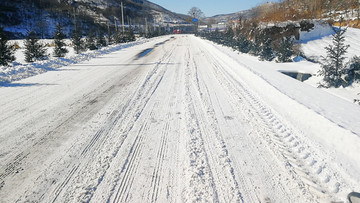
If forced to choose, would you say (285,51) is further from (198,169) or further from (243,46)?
(198,169)

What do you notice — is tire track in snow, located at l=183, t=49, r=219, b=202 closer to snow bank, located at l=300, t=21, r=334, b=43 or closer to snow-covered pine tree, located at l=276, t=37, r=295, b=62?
snow-covered pine tree, located at l=276, t=37, r=295, b=62

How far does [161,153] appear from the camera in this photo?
128 inches

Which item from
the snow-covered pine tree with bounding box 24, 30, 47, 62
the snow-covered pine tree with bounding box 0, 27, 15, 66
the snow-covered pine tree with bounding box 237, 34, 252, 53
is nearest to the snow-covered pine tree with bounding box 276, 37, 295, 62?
the snow-covered pine tree with bounding box 237, 34, 252, 53

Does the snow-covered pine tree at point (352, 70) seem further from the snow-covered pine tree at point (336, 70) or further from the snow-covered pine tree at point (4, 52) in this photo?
the snow-covered pine tree at point (4, 52)

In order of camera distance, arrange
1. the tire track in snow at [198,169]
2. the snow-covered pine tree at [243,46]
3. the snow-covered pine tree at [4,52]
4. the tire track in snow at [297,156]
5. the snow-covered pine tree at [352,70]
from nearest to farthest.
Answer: the tire track in snow at [198,169]
the tire track in snow at [297,156]
the snow-covered pine tree at [352,70]
the snow-covered pine tree at [4,52]
the snow-covered pine tree at [243,46]

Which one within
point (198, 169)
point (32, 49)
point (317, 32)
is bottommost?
point (198, 169)

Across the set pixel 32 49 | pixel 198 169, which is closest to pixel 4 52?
pixel 32 49

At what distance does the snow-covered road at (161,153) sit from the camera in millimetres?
2436

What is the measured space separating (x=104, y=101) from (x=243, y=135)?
3750mm

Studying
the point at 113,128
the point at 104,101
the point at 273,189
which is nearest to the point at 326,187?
the point at 273,189

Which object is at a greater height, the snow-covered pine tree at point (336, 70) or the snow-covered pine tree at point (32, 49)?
the snow-covered pine tree at point (32, 49)

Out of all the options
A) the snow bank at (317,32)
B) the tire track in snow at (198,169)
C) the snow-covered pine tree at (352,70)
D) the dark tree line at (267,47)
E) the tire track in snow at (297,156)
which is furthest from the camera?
the snow bank at (317,32)

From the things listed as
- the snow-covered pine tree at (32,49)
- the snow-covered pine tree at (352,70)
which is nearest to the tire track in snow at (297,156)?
the snow-covered pine tree at (352,70)

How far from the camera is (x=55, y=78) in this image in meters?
8.55
